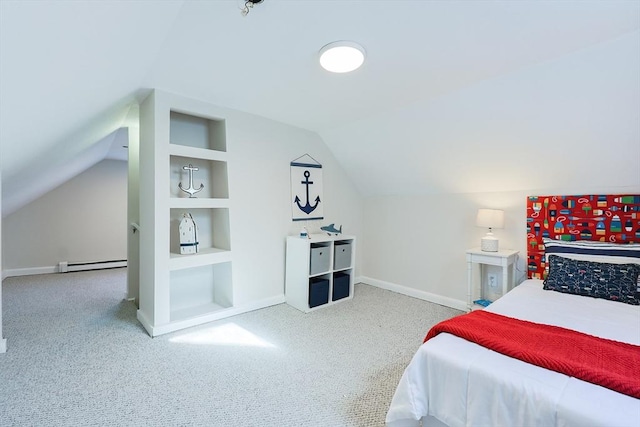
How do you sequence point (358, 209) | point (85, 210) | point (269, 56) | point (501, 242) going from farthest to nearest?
point (85, 210)
point (358, 209)
point (501, 242)
point (269, 56)

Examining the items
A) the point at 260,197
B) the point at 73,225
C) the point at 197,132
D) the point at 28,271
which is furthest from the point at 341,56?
the point at 28,271

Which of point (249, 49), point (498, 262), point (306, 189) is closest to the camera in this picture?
point (249, 49)

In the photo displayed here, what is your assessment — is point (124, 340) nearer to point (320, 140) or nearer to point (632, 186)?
point (320, 140)

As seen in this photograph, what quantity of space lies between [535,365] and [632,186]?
2101 mm

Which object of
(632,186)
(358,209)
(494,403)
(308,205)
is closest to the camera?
(494,403)

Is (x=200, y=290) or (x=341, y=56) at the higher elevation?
(x=341, y=56)

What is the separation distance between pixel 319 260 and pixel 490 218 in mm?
1742

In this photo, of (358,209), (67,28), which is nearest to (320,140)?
(358,209)

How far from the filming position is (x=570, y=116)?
2.15 meters

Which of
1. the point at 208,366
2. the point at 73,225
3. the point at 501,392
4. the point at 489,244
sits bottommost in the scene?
the point at 208,366

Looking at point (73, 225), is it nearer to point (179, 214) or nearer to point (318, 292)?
point (179, 214)

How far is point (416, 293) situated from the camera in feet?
12.0

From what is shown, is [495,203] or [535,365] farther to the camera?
[495,203]

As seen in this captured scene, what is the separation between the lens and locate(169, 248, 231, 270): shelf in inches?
103
